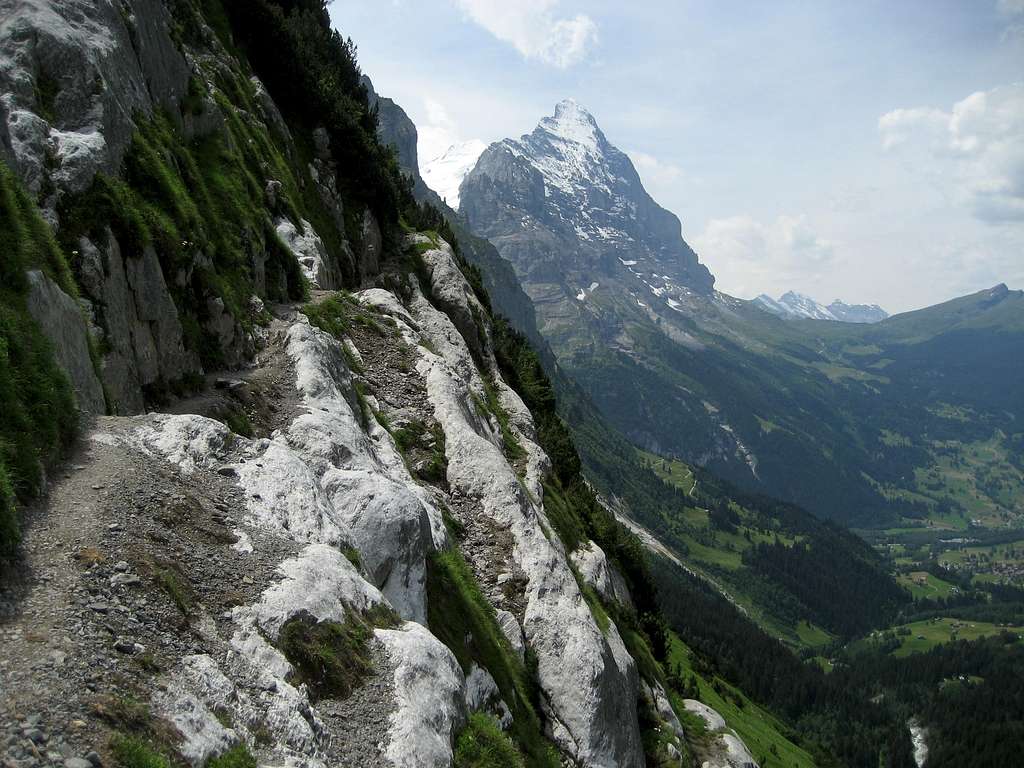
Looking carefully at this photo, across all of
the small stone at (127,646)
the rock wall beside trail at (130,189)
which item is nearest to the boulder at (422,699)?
the small stone at (127,646)

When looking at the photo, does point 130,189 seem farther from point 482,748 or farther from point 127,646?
point 482,748

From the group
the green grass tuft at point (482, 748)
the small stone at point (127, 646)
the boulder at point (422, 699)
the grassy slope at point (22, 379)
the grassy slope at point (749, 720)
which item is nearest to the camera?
the small stone at point (127, 646)

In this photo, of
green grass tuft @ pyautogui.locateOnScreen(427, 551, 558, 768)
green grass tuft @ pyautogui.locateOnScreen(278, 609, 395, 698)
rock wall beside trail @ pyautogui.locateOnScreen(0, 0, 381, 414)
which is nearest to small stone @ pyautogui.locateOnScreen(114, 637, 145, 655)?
green grass tuft @ pyautogui.locateOnScreen(278, 609, 395, 698)

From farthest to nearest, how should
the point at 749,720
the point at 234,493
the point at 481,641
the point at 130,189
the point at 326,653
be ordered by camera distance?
the point at 749,720, the point at 130,189, the point at 481,641, the point at 234,493, the point at 326,653

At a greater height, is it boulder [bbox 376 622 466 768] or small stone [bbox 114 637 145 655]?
small stone [bbox 114 637 145 655]

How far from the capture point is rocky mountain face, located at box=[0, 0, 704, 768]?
10.5 m

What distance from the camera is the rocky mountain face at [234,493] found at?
1049 centimetres

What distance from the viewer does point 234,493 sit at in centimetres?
1544

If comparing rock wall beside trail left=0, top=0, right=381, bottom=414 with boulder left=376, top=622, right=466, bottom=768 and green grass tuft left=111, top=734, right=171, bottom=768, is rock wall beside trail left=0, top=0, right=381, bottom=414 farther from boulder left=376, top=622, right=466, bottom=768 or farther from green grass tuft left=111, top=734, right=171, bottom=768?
green grass tuft left=111, top=734, right=171, bottom=768

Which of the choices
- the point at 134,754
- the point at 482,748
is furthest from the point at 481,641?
the point at 134,754

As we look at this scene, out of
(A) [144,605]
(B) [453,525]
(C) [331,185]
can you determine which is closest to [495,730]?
(A) [144,605]

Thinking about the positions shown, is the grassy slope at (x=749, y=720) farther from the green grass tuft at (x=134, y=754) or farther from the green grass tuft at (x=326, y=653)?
the green grass tuft at (x=134, y=754)

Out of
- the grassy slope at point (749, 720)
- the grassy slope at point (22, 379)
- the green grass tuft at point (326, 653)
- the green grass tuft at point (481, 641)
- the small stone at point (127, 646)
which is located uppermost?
the grassy slope at point (22, 379)

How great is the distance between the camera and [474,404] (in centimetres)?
3512
